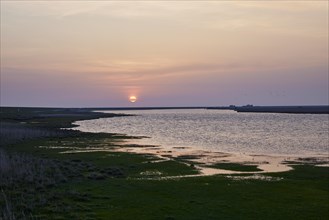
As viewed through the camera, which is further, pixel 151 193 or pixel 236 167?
pixel 236 167

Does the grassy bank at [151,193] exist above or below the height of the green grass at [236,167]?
above

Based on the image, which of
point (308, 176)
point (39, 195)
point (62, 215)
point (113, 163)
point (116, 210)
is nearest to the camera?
point (62, 215)

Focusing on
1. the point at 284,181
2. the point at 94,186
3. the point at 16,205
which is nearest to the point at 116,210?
the point at 16,205

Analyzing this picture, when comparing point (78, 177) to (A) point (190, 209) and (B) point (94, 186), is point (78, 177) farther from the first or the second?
(A) point (190, 209)

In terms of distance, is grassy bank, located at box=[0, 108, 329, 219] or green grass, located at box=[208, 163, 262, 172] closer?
grassy bank, located at box=[0, 108, 329, 219]

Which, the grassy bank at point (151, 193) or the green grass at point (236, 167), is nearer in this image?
the grassy bank at point (151, 193)

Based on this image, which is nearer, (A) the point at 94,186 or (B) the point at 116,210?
(B) the point at 116,210

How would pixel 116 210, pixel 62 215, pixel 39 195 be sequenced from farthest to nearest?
pixel 39 195, pixel 116 210, pixel 62 215

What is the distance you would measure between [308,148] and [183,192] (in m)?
43.4

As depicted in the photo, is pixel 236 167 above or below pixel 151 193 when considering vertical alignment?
below

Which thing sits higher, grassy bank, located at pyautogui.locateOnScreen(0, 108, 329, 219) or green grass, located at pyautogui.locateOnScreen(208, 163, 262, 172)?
grassy bank, located at pyautogui.locateOnScreen(0, 108, 329, 219)

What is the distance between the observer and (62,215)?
2248 cm

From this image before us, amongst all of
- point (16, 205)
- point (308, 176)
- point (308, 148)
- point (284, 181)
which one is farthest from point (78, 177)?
point (308, 148)

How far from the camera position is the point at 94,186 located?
31375 mm
